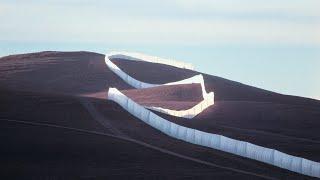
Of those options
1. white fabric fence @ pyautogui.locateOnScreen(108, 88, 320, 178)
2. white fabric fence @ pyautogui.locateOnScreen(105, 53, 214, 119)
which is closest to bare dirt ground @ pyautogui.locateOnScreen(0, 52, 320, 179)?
white fabric fence @ pyautogui.locateOnScreen(108, 88, 320, 178)

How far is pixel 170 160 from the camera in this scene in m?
50.2

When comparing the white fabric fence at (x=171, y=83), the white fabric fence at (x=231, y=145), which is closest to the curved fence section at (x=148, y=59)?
the white fabric fence at (x=171, y=83)

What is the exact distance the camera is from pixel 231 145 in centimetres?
5403

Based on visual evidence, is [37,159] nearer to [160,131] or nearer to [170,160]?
[170,160]

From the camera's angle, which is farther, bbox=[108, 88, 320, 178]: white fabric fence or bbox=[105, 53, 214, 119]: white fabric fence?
bbox=[105, 53, 214, 119]: white fabric fence

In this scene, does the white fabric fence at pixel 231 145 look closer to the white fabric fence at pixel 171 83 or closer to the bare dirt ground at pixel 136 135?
the bare dirt ground at pixel 136 135

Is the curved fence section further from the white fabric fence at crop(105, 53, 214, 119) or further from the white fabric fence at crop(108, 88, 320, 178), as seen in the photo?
the white fabric fence at crop(108, 88, 320, 178)

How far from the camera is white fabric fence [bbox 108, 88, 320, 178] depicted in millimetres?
48412

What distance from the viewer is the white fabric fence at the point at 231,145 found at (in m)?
48.4

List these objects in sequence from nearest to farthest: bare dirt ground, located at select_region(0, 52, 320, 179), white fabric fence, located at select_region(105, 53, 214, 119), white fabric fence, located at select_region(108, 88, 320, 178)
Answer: bare dirt ground, located at select_region(0, 52, 320, 179) → white fabric fence, located at select_region(108, 88, 320, 178) → white fabric fence, located at select_region(105, 53, 214, 119)

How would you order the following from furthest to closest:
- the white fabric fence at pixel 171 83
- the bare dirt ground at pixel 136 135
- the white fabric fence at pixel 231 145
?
the white fabric fence at pixel 171 83
the white fabric fence at pixel 231 145
the bare dirt ground at pixel 136 135

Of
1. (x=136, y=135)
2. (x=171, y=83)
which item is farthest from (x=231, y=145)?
(x=171, y=83)

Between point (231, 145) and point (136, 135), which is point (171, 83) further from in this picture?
point (231, 145)

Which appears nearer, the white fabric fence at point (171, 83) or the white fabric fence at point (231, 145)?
the white fabric fence at point (231, 145)
